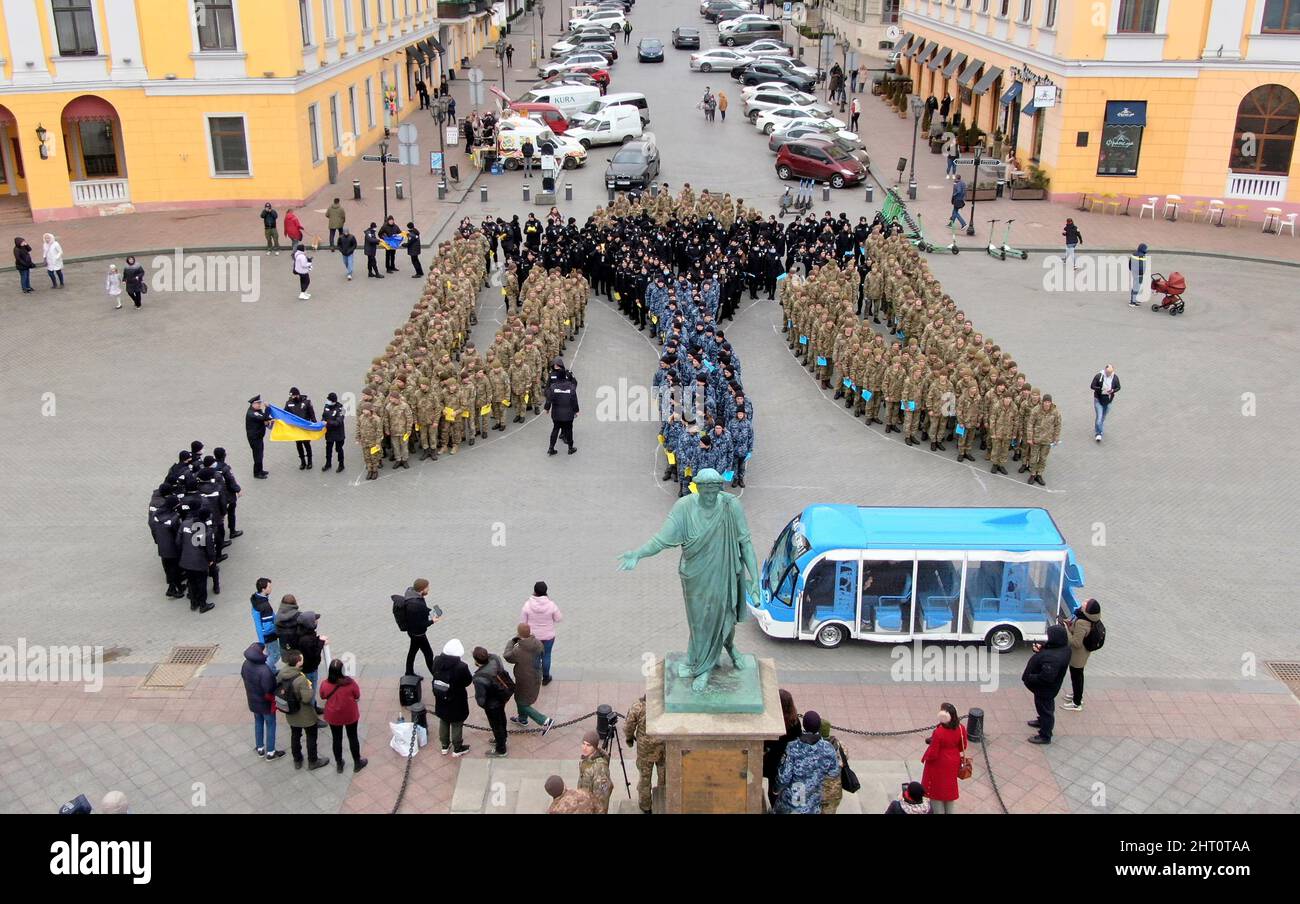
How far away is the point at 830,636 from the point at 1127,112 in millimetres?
26551

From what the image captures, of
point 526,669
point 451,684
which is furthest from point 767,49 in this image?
point 451,684

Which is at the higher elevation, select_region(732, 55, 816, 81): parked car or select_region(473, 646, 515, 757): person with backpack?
select_region(732, 55, 816, 81): parked car

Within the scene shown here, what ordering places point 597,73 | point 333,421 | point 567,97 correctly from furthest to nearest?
point 597,73
point 567,97
point 333,421

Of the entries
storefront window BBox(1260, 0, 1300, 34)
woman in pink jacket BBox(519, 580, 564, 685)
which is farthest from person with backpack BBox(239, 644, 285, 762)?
storefront window BBox(1260, 0, 1300, 34)

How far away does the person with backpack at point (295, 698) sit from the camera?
11227 millimetres

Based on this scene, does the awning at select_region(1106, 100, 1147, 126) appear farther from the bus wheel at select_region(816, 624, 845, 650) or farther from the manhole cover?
the manhole cover

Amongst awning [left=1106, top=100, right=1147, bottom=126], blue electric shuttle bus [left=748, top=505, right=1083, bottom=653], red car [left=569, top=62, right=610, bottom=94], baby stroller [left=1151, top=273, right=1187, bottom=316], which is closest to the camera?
blue electric shuttle bus [left=748, top=505, right=1083, bottom=653]

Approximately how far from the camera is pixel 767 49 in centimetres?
6184

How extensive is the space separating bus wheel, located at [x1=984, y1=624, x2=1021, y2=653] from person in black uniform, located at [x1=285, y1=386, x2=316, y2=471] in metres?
10.5

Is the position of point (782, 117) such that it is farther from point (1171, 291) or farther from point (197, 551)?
point (197, 551)

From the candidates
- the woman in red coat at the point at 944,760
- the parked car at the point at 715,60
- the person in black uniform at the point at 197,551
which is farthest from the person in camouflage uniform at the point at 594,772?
the parked car at the point at 715,60

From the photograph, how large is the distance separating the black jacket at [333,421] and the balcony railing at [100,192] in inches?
796

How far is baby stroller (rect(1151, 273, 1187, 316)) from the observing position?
85.5ft

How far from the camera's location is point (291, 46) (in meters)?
33.9
